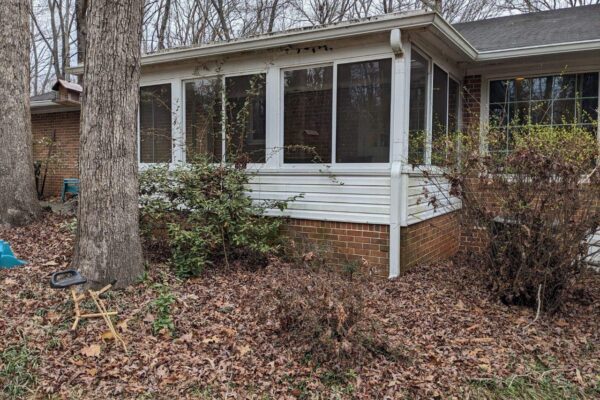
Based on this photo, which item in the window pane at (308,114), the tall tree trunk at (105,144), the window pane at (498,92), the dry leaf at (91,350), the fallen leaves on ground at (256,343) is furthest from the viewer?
the window pane at (498,92)

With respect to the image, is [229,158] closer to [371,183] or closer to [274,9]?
[371,183]

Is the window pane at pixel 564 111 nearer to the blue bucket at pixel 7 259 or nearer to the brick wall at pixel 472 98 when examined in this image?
the brick wall at pixel 472 98

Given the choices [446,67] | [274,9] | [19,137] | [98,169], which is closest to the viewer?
[98,169]

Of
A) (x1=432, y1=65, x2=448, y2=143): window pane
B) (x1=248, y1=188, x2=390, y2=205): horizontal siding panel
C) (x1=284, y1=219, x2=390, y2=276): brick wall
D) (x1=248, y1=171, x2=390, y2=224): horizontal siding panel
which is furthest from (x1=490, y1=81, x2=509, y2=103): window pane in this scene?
(x1=284, y1=219, x2=390, y2=276): brick wall

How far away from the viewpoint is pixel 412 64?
18.1 ft

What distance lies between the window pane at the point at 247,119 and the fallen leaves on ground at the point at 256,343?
210 cm

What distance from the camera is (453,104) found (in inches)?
281

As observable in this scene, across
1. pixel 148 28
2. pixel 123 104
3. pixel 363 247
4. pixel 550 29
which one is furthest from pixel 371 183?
pixel 148 28

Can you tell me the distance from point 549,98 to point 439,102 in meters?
1.73

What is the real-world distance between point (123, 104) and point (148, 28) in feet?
62.9

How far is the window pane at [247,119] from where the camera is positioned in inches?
249

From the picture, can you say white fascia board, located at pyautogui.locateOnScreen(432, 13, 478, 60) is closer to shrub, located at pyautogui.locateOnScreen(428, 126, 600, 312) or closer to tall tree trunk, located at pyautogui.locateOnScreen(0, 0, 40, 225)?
shrub, located at pyautogui.locateOnScreen(428, 126, 600, 312)

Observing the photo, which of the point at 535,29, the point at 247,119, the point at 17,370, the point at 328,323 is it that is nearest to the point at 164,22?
the point at 247,119

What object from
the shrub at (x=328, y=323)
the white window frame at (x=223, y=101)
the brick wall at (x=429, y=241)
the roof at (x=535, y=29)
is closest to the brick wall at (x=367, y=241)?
the brick wall at (x=429, y=241)
